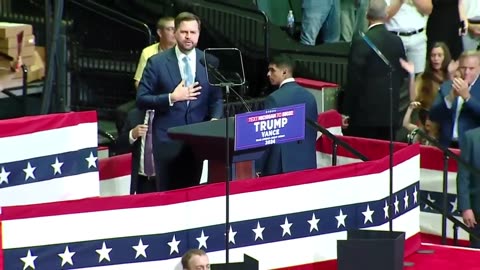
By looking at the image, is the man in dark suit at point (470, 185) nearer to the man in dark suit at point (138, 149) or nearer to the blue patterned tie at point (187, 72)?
the blue patterned tie at point (187, 72)

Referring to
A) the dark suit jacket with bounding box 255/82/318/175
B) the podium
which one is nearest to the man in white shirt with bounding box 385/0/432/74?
the dark suit jacket with bounding box 255/82/318/175

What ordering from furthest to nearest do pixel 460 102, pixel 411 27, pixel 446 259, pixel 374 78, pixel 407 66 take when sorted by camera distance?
pixel 411 27
pixel 407 66
pixel 374 78
pixel 460 102
pixel 446 259

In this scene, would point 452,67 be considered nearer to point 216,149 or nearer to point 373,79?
point 373,79

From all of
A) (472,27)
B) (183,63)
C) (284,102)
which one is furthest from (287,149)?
(472,27)

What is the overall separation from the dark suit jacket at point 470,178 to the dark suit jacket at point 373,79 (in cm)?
131

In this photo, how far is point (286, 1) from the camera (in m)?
18.6

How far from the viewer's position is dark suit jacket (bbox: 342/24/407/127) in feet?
50.9

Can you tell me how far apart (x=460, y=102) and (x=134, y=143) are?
329 cm

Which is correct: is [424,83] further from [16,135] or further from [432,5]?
[16,135]

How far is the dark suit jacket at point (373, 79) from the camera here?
15.5 metres

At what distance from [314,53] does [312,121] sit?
150 inches

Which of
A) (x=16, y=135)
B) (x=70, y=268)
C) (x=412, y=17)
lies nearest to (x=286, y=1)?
(x=412, y=17)

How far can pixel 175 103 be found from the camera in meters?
13.5

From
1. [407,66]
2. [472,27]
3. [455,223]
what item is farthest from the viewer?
[472,27]
